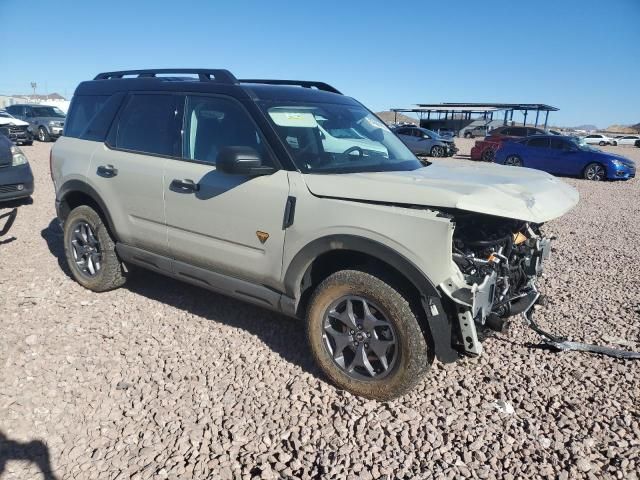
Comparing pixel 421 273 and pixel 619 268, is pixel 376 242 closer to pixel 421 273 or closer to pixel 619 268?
pixel 421 273

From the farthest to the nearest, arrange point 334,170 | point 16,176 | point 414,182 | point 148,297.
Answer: point 16,176, point 148,297, point 334,170, point 414,182

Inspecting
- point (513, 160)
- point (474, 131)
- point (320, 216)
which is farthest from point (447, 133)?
point (320, 216)

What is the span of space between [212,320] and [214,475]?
6.08ft

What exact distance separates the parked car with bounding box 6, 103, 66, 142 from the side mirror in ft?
74.8

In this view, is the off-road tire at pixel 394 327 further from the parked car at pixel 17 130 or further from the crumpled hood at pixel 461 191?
the parked car at pixel 17 130

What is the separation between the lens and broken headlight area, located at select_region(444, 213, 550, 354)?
2744mm

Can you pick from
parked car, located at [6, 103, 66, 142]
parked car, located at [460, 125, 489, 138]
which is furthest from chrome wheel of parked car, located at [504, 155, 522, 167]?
parked car, located at [460, 125, 489, 138]

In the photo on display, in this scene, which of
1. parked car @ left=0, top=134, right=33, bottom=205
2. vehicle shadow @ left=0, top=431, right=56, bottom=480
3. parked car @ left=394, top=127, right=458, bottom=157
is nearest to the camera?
vehicle shadow @ left=0, top=431, right=56, bottom=480

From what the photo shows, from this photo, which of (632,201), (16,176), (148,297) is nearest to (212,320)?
(148,297)

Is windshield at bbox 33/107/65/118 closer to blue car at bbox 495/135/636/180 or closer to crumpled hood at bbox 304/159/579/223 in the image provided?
blue car at bbox 495/135/636/180

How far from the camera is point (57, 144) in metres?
4.84

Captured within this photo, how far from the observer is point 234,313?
4367mm

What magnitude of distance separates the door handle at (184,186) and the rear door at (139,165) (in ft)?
0.51

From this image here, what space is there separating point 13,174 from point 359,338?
742 centimetres
